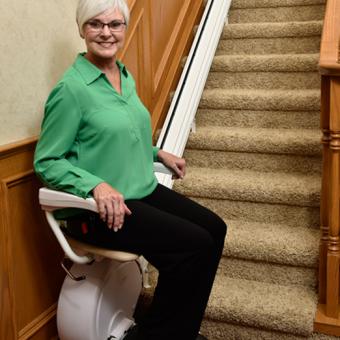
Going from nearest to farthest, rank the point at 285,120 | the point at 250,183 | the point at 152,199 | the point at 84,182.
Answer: the point at 84,182 < the point at 152,199 < the point at 250,183 < the point at 285,120

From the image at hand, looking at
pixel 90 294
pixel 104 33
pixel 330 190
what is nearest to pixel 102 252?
pixel 90 294

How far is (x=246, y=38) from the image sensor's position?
3.16 meters

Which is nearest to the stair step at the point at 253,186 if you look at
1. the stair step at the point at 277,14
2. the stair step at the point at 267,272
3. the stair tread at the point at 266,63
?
the stair step at the point at 267,272

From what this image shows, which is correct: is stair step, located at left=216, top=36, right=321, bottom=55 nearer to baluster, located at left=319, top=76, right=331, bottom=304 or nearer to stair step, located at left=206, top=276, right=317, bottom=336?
baluster, located at left=319, top=76, right=331, bottom=304

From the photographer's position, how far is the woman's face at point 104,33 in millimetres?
1484

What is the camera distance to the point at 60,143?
1.38 m

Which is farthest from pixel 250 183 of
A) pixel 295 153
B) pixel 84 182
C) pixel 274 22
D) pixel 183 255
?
pixel 274 22

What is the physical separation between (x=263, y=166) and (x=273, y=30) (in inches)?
43.2

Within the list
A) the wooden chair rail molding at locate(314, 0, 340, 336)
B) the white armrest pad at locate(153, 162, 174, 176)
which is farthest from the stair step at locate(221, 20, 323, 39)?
the white armrest pad at locate(153, 162, 174, 176)

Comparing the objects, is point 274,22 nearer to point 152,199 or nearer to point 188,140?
point 188,140

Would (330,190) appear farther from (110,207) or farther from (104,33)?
(104,33)

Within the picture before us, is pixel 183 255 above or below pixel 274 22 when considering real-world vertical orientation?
below

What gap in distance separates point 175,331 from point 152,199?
0.46 meters

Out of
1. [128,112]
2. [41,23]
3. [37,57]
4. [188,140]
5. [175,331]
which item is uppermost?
[41,23]
